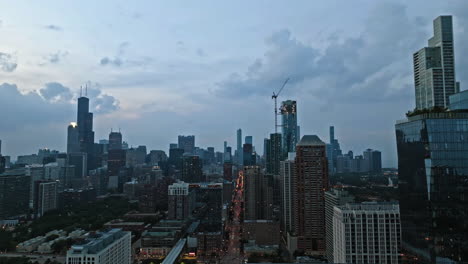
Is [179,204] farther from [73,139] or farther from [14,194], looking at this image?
[73,139]

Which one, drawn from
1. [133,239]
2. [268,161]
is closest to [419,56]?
[133,239]

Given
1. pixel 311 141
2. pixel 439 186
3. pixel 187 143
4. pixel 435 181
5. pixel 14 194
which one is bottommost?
pixel 14 194

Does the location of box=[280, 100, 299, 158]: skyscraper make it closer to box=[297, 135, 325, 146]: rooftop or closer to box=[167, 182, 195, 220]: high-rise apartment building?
box=[167, 182, 195, 220]: high-rise apartment building

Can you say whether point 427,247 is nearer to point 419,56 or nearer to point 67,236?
point 419,56

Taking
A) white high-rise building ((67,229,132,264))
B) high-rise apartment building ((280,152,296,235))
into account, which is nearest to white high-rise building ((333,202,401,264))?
white high-rise building ((67,229,132,264))

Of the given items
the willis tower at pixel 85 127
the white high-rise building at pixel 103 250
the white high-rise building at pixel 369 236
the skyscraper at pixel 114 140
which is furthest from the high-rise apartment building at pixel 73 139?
the white high-rise building at pixel 369 236

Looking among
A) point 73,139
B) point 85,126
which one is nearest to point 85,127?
point 85,126

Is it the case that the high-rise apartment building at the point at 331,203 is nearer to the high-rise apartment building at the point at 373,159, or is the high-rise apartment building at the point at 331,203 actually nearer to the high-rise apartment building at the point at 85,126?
the high-rise apartment building at the point at 373,159
